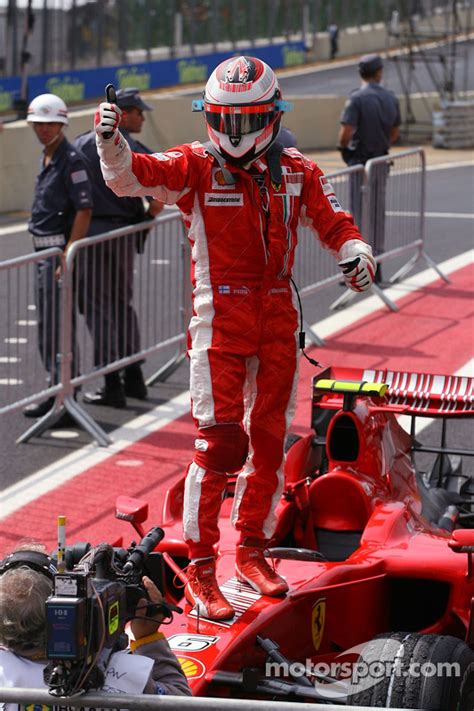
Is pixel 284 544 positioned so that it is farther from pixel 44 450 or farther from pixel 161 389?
pixel 161 389

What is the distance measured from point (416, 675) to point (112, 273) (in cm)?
516

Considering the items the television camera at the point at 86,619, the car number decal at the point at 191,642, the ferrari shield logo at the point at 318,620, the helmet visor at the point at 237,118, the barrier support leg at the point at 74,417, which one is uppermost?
the helmet visor at the point at 237,118

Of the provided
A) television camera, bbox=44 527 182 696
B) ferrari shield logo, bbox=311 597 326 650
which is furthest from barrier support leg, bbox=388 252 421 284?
television camera, bbox=44 527 182 696

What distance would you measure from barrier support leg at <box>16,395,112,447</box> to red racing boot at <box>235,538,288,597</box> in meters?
3.54

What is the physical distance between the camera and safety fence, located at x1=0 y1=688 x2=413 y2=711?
3.25 m

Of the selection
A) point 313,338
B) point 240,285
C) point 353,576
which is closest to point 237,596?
point 353,576

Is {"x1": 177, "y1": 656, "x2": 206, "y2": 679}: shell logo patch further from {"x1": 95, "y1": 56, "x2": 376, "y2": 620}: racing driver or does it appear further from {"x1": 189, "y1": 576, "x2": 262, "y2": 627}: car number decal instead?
{"x1": 95, "y1": 56, "x2": 376, "y2": 620}: racing driver

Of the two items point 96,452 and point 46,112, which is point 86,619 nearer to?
point 96,452

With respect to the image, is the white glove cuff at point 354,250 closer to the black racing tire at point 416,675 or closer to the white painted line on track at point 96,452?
the black racing tire at point 416,675

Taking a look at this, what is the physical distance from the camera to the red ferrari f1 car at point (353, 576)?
14.6 feet

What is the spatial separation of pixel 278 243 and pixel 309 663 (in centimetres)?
154

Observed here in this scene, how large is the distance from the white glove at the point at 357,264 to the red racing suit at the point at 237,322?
0.11ft

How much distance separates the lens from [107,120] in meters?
4.86

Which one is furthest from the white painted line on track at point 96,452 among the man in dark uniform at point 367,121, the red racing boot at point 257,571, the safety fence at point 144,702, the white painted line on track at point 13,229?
the white painted line on track at point 13,229
